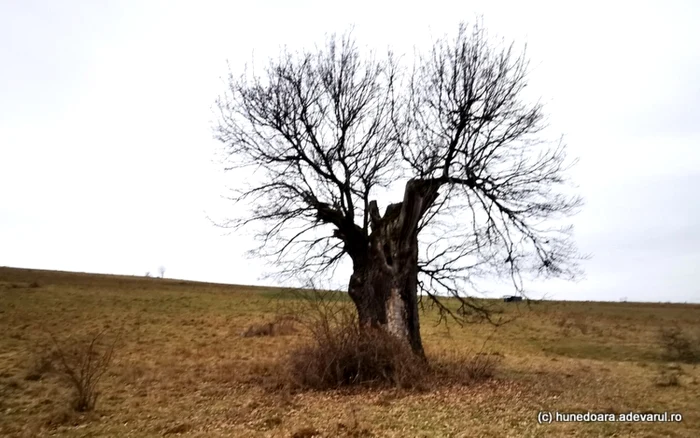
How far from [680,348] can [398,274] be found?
504 inches

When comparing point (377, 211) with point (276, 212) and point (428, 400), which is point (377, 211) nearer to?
point (276, 212)

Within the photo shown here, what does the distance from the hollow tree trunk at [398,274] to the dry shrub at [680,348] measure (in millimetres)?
11598

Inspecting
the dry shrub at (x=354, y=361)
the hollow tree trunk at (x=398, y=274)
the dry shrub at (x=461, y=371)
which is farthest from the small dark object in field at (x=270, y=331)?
the dry shrub at (x=354, y=361)

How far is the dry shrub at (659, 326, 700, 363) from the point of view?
18603 millimetres

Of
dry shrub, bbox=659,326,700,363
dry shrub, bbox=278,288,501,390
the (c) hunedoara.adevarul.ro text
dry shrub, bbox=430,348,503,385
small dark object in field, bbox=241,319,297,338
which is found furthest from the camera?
small dark object in field, bbox=241,319,297,338

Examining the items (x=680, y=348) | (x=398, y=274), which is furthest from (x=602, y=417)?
(x=680, y=348)

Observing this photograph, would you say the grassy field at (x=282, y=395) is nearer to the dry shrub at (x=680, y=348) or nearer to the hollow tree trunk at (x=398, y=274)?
the dry shrub at (x=680, y=348)

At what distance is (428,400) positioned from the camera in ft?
30.6

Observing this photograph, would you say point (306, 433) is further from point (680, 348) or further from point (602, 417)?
point (680, 348)

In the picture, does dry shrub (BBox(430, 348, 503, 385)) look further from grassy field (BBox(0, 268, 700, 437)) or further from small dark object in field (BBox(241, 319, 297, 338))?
small dark object in field (BBox(241, 319, 297, 338))

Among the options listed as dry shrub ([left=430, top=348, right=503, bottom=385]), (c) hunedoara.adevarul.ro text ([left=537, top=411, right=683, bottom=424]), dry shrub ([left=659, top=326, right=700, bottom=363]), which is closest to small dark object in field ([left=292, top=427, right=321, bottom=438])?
(c) hunedoara.adevarul.ro text ([left=537, top=411, right=683, bottom=424])

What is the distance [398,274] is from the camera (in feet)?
40.1

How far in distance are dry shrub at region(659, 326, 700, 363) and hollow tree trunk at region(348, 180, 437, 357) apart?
11.6m

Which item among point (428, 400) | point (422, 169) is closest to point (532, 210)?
point (422, 169)
